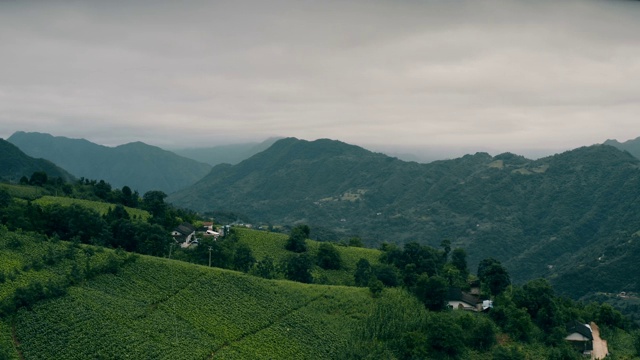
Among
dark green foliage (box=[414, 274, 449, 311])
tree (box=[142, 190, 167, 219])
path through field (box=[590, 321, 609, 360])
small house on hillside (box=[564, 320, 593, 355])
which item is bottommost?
path through field (box=[590, 321, 609, 360])

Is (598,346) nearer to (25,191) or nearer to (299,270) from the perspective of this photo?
(299,270)

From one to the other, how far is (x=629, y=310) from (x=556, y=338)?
2334 cm

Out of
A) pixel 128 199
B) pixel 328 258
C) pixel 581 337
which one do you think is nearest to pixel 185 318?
pixel 328 258

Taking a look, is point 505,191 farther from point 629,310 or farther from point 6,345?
point 6,345

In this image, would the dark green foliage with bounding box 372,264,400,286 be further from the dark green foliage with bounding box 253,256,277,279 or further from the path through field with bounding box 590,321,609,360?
the path through field with bounding box 590,321,609,360

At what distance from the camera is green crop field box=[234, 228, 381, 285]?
29875mm

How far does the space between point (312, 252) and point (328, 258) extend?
1.70 m

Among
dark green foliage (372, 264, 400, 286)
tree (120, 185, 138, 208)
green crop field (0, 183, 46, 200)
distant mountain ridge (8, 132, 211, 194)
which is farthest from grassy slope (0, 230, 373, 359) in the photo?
distant mountain ridge (8, 132, 211, 194)

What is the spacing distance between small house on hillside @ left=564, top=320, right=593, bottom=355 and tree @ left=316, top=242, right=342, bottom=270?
11.3m

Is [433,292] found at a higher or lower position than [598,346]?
higher

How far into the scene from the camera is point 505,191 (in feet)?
307

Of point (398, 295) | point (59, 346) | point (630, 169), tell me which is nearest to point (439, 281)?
point (398, 295)

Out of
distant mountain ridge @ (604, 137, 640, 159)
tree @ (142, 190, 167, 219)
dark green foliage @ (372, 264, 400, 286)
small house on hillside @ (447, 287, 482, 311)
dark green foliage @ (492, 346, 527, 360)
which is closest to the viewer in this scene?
dark green foliage @ (492, 346, 527, 360)

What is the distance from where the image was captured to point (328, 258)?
1224 inches
